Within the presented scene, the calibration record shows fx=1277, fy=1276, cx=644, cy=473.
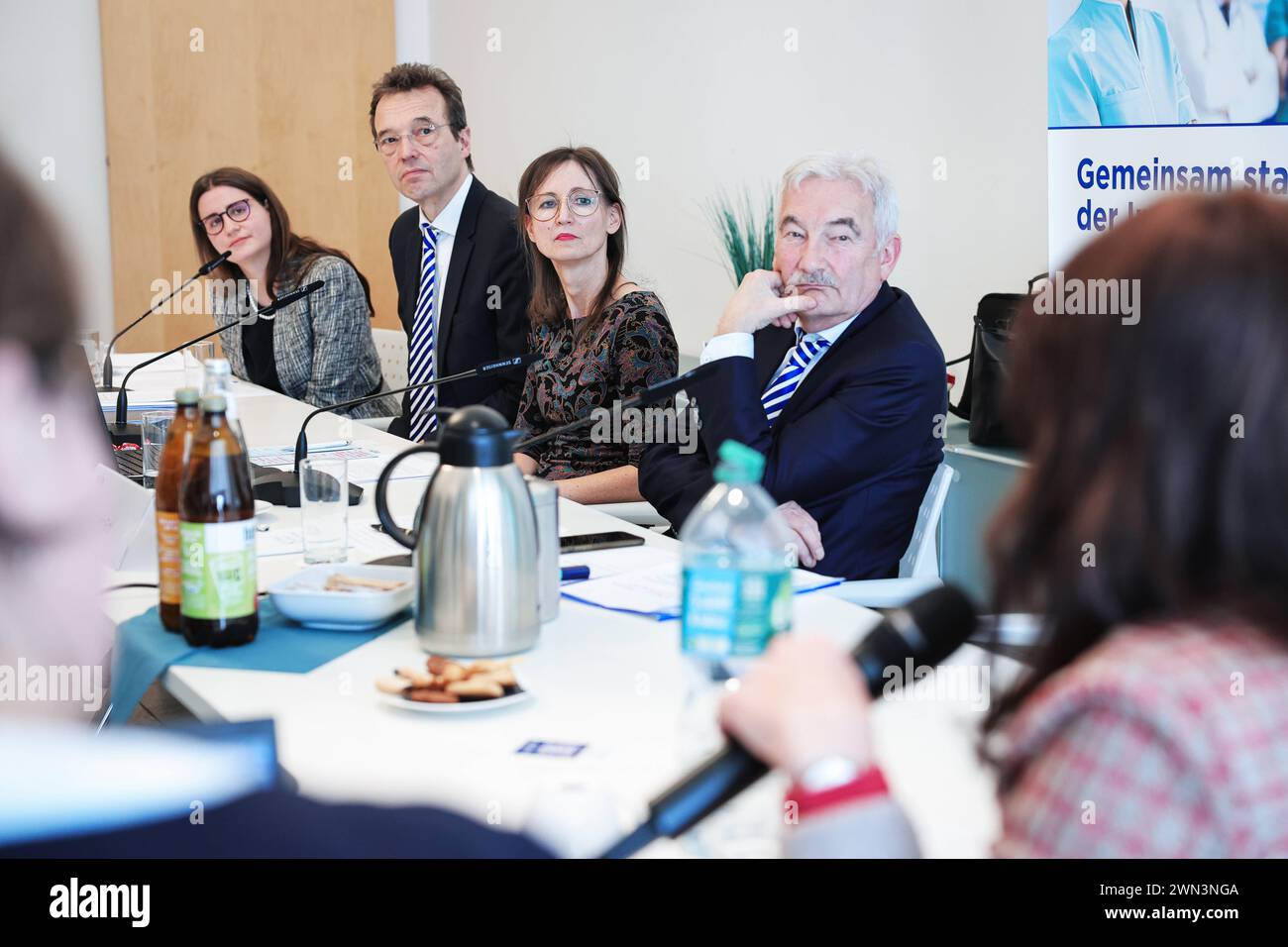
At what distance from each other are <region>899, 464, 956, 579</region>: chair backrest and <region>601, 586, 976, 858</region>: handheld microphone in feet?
4.38

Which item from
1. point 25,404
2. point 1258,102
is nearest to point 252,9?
point 1258,102

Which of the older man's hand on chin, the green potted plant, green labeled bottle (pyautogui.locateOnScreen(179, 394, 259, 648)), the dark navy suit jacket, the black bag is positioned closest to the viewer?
the dark navy suit jacket

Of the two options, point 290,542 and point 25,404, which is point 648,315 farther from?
point 25,404

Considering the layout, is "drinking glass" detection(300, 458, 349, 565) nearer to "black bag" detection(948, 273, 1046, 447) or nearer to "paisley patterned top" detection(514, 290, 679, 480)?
"paisley patterned top" detection(514, 290, 679, 480)

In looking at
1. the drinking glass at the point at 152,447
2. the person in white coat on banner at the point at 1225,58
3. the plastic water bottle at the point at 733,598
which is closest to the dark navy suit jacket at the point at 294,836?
the plastic water bottle at the point at 733,598

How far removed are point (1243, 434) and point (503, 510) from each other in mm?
895

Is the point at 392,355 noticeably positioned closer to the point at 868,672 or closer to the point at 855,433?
the point at 855,433

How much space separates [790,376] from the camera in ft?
8.25

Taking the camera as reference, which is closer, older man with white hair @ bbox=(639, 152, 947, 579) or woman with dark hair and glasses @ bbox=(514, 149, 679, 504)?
older man with white hair @ bbox=(639, 152, 947, 579)

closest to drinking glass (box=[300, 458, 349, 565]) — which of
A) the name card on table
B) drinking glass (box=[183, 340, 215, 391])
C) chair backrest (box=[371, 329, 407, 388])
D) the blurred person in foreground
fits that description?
the name card on table

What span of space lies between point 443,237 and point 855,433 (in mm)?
1892

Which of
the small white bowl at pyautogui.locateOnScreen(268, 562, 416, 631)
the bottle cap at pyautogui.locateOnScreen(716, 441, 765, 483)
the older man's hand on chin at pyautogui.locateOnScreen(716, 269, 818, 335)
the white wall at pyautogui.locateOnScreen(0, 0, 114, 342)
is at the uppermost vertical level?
the white wall at pyautogui.locateOnScreen(0, 0, 114, 342)

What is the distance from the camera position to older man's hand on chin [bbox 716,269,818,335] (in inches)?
95.7

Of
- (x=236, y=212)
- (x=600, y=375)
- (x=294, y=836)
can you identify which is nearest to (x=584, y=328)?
(x=600, y=375)
